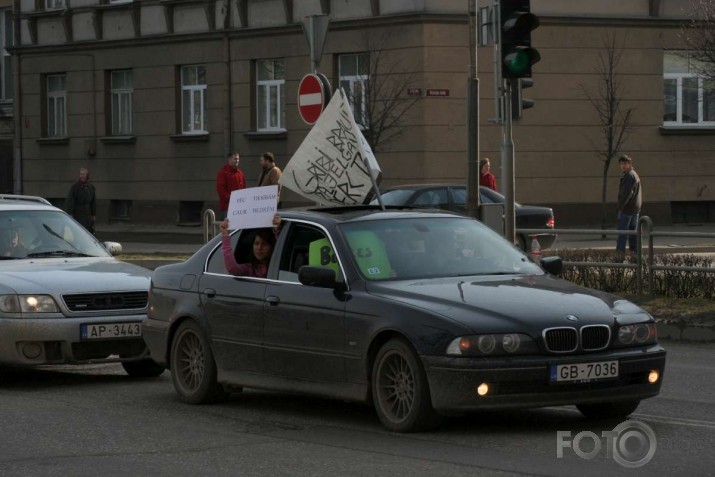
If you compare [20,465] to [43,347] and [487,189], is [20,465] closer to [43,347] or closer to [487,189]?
[43,347]

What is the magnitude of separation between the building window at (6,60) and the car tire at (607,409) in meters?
40.9

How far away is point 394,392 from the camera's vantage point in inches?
365

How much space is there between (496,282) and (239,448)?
6.44 feet

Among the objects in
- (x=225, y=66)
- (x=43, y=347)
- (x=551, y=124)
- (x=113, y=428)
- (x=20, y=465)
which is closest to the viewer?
(x=20, y=465)

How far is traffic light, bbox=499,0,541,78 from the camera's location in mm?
15852

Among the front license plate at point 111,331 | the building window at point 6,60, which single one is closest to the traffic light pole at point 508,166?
the front license plate at point 111,331

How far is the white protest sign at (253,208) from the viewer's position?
10773 mm

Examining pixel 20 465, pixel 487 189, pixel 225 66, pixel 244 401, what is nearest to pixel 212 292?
pixel 244 401

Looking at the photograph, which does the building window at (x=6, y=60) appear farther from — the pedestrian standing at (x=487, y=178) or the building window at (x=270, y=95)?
the pedestrian standing at (x=487, y=178)

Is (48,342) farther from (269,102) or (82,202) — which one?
(269,102)

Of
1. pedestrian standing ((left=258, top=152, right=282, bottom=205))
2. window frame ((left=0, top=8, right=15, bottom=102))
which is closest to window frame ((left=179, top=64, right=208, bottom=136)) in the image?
window frame ((left=0, top=8, right=15, bottom=102))

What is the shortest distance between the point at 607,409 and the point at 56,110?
120 ft

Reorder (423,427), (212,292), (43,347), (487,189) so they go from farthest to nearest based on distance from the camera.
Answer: (487,189) → (43,347) → (212,292) → (423,427)

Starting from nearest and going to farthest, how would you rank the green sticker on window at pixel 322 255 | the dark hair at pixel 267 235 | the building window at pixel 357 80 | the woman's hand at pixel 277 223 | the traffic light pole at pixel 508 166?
the green sticker on window at pixel 322 255, the woman's hand at pixel 277 223, the dark hair at pixel 267 235, the traffic light pole at pixel 508 166, the building window at pixel 357 80
